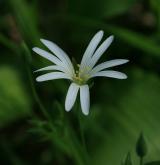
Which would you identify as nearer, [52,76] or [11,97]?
[52,76]

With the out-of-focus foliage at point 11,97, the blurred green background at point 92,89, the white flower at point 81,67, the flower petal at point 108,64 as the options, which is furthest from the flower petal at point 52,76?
the out-of-focus foliage at point 11,97

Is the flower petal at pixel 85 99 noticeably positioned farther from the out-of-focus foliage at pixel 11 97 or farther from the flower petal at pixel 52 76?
the out-of-focus foliage at pixel 11 97

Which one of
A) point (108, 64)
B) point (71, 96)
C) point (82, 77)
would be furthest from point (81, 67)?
point (71, 96)

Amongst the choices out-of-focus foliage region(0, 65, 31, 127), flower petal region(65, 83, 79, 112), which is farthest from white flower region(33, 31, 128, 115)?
out-of-focus foliage region(0, 65, 31, 127)

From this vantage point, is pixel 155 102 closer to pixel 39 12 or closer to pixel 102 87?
pixel 102 87

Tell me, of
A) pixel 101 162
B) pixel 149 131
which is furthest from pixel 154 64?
pixel 101 162

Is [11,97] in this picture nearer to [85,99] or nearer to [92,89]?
[92,89]
